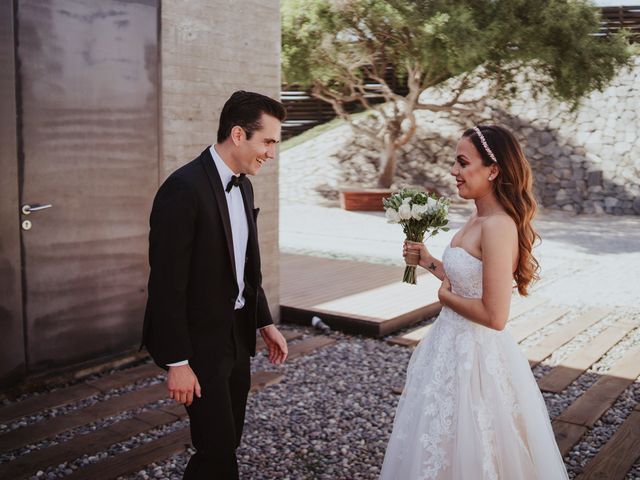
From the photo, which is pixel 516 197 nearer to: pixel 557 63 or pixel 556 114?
pixel 557 63

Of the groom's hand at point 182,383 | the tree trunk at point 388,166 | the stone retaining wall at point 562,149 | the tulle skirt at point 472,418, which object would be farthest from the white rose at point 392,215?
the stone retaining wall at point 562,149

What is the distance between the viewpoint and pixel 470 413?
9.86ft

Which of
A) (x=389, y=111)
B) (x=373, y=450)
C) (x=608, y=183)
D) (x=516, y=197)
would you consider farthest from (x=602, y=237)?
(x=516, y=197)

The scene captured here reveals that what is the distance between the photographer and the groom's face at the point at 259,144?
2877 millimetres

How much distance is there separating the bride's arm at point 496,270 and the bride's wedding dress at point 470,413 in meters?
0.13

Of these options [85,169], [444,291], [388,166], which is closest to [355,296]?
[85,169]

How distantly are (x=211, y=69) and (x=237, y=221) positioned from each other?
142 inches

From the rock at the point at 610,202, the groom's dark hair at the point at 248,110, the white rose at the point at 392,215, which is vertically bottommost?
the rock at the point at 610,202

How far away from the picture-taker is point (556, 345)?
680 centimetres

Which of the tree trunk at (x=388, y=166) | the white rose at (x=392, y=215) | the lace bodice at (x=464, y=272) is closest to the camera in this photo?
the lace bodice at (x=464, y=272)

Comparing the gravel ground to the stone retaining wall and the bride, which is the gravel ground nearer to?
the bride

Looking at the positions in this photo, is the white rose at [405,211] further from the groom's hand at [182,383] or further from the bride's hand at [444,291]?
the groom's hand at [182,383]

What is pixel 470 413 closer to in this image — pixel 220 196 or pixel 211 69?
pixel 220 196

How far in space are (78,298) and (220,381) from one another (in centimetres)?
294
